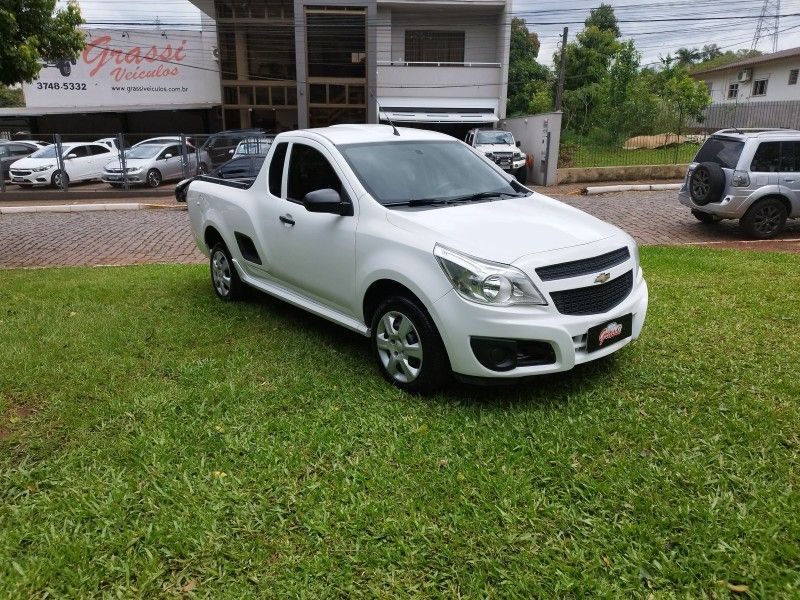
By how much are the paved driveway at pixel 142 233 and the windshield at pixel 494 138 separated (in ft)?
19.2

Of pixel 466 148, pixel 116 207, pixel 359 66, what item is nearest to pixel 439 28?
pixel 359 66

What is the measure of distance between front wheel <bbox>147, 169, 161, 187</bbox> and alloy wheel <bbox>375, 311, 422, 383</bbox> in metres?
17.3

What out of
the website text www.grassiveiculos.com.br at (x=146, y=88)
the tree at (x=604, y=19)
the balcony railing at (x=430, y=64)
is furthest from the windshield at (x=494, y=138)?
the tree at (x=604, y=19)

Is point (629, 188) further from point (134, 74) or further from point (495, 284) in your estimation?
point (134, 74)

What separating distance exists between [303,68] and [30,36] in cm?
1898

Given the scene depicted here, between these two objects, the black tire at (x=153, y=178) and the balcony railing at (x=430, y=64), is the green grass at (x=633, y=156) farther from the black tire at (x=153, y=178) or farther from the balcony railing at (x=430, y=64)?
the black tire at (x=153, y=178)

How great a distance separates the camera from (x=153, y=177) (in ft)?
64.4

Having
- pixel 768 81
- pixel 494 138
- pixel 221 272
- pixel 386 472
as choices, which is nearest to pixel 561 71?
pixel 494 138

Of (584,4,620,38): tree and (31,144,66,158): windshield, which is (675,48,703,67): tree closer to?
(584,4,620,38): tree

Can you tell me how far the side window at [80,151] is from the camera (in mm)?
20500

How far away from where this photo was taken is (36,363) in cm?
486

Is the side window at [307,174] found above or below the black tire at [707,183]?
above

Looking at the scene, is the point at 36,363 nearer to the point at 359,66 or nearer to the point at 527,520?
the point at 527,520

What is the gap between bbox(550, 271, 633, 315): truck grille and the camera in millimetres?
3805
